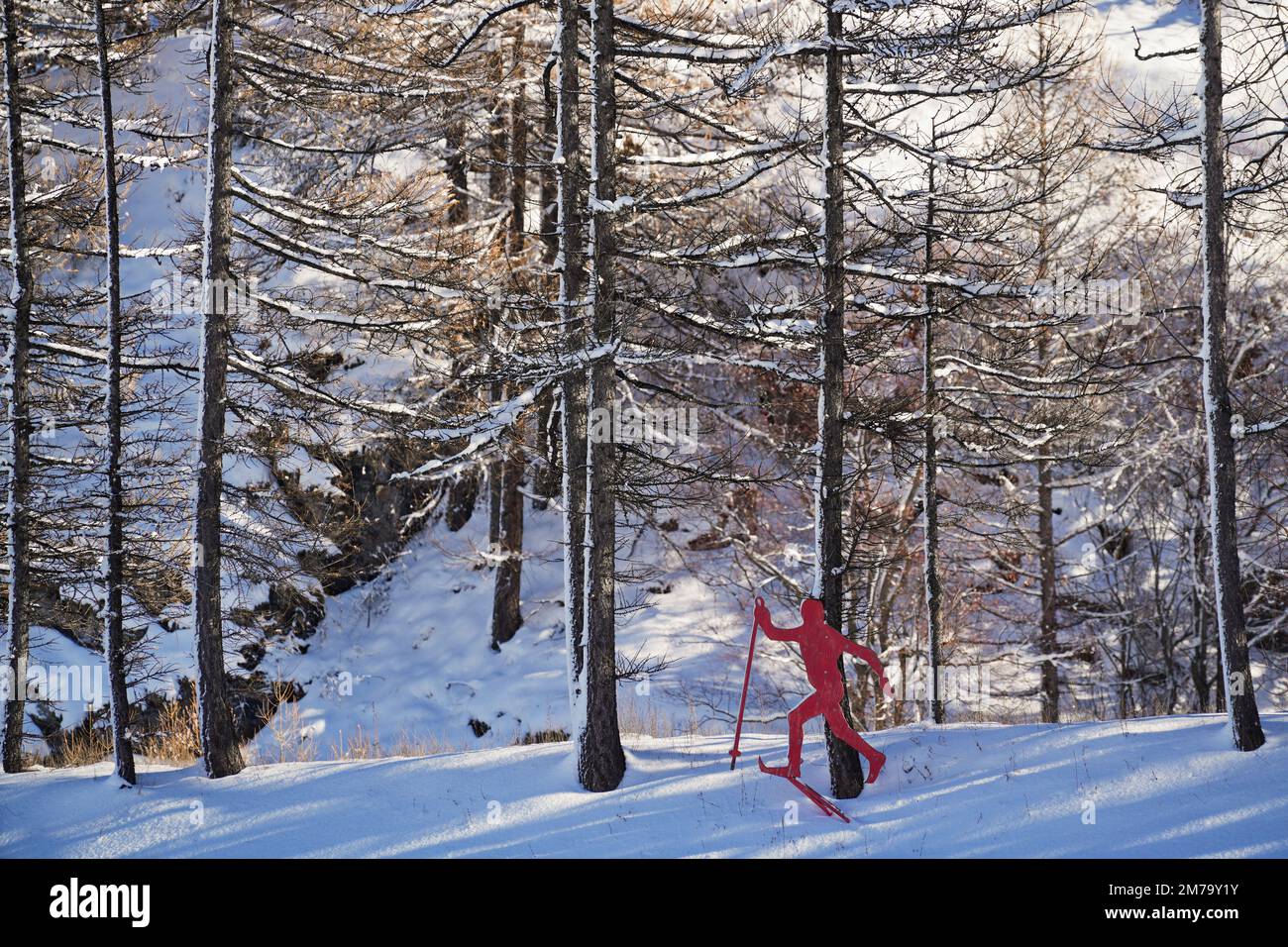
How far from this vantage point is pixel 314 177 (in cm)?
1938

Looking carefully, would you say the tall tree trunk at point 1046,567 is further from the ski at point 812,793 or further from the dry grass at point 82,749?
the dry grass at point 82,749

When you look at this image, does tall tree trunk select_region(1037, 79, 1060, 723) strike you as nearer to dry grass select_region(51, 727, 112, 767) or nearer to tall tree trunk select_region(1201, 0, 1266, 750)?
tall tree trunk select_region(1201, 0, 1266, 750)

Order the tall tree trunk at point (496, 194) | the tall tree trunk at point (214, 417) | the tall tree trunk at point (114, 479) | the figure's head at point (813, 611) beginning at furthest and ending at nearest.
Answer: the tall tree trunk at point (496, 194) → the tall tree trunk at point (214, 417) → the tall tree trunk at point (114, 479) → the figure's head at point (813, 611)

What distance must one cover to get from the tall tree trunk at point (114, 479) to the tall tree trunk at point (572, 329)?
4681 mm

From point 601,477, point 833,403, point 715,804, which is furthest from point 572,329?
point 715,804

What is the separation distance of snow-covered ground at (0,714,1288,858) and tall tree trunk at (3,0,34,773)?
1086 mm

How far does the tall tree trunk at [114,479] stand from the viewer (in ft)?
32.5

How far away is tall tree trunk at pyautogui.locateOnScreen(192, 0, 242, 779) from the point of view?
10055 mm

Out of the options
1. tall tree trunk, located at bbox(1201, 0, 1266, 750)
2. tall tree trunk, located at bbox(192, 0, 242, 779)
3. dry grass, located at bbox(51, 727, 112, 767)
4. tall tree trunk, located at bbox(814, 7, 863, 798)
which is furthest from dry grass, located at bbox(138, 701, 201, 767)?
tall tree trunk, located at bbox(1201, 0, 1266, 750)

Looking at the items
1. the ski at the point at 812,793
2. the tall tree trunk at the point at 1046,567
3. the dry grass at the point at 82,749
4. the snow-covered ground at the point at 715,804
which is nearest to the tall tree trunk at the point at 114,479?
the snow-covered ground at the point at 715,804

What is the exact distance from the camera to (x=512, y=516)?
18.1 m

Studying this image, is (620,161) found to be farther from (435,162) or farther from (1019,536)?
(435,162)

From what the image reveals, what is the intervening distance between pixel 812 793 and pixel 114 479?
786 centimetres

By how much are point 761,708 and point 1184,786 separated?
32.3 ft
